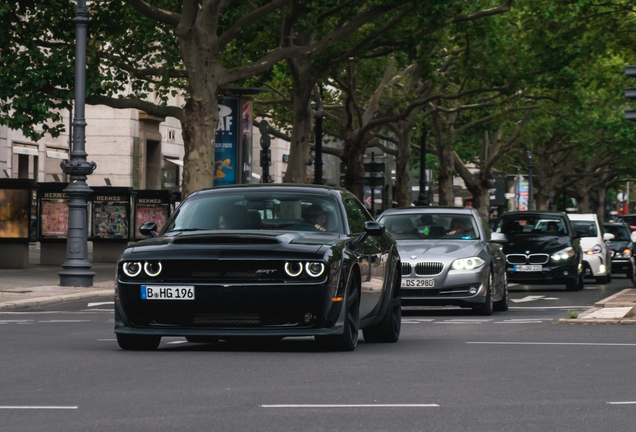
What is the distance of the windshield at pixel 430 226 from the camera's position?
1791 cm

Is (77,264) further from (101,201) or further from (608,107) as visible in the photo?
(608,107)

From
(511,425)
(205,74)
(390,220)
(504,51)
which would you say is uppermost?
(504,51)

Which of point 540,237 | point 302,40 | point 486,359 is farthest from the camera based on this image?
point 302,40

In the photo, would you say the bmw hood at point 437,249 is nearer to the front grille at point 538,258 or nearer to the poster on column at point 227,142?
the front grille at point 538,258

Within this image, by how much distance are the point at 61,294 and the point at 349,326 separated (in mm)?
10607

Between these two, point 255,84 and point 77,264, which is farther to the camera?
point 255,84

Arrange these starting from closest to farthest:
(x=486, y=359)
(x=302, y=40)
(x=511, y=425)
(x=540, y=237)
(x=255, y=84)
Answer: (x=511, y=425) → (x=486, y=359) → (x=540, y=237) → (x=302, y=40) → (x=255, y=84)

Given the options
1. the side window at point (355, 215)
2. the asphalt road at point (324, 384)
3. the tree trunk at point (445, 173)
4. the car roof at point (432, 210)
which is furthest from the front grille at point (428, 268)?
the tree trunk at point (445, 173)

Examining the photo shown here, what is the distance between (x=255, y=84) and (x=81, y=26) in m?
14.1

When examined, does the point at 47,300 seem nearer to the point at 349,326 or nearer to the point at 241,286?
the point at 349,326

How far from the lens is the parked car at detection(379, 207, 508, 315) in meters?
16.8

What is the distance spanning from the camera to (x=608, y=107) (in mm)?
60000

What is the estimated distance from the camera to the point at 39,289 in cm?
2134

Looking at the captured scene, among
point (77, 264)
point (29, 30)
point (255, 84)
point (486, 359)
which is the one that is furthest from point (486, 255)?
point (255, 84)
